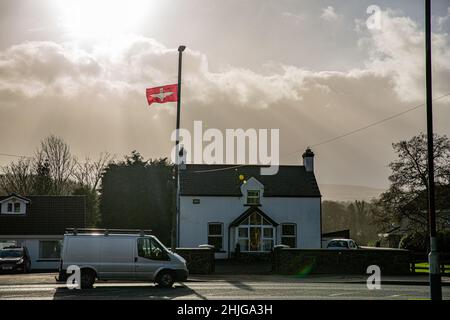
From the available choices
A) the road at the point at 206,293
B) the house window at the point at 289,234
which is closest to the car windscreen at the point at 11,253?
the road at the point at 206,293

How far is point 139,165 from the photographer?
58.7 metres

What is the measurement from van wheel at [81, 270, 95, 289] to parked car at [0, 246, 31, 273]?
644 inches

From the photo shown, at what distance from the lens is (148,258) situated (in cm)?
2295

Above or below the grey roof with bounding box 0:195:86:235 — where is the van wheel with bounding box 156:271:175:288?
below

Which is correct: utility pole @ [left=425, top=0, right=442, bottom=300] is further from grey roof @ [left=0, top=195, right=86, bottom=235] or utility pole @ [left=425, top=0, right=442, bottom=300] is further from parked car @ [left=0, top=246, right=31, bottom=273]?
grey roof @ [left=0, top=195, right=86, bottom=235]

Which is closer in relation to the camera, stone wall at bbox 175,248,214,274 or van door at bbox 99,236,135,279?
van door at bbox 99,236,135,279

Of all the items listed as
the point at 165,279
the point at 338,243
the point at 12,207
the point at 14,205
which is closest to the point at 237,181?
the point at 338,243

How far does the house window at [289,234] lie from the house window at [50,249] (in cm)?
1758

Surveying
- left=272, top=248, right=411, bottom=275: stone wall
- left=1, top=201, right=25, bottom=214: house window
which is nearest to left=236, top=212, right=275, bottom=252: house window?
left=272, top=248, right=411, bottom=275: stone wall

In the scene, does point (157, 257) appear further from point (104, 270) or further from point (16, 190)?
point (16, 190)

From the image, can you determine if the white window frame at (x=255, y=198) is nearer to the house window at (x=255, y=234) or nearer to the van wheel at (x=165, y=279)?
the house window at (x=255, y=234)

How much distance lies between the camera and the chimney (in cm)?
5306
